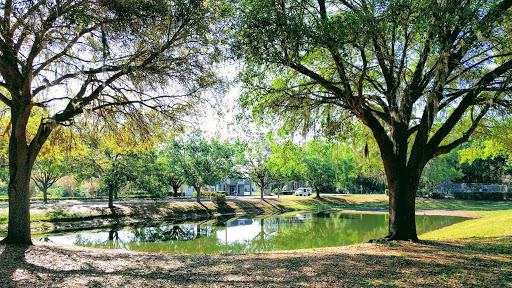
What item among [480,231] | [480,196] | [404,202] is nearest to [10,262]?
[404,202]

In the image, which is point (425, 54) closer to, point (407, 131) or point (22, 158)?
point (407, 131)

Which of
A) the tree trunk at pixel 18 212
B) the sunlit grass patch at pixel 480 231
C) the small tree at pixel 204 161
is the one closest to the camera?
the tree trunk at pixel 18 212

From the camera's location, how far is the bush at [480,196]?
37531 millimetres

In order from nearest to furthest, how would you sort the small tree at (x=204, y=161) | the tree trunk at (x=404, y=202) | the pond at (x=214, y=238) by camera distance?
the tree trunk at (x=404, y=202) < the pond at (x=214, y=238) < the small tree at (x=204, y=161)

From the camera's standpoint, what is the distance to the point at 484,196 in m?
38.4

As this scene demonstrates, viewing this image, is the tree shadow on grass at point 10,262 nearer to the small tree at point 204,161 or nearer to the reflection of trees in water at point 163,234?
the reflection of trees in water at point 163,234

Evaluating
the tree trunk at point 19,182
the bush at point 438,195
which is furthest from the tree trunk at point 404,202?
the bush at point 438,195

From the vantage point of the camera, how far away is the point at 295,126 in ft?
33.3

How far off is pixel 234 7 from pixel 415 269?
686cm

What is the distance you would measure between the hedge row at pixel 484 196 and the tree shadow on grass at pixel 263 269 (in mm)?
38053

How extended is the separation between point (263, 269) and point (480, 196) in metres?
42.3

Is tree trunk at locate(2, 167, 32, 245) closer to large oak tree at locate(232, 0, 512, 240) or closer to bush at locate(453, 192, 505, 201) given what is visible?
large oak tree at locate(232, 0, 512, 240)

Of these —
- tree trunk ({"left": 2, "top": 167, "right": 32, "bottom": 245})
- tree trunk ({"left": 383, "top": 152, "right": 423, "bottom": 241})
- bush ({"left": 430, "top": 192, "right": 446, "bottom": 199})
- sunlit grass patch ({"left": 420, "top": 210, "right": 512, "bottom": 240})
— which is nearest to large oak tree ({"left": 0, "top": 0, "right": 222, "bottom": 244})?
tree trunk ({"left": 2, "top": 167, "right": 32, "bottom": 245})

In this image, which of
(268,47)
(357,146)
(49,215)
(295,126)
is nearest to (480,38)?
(268,47)
